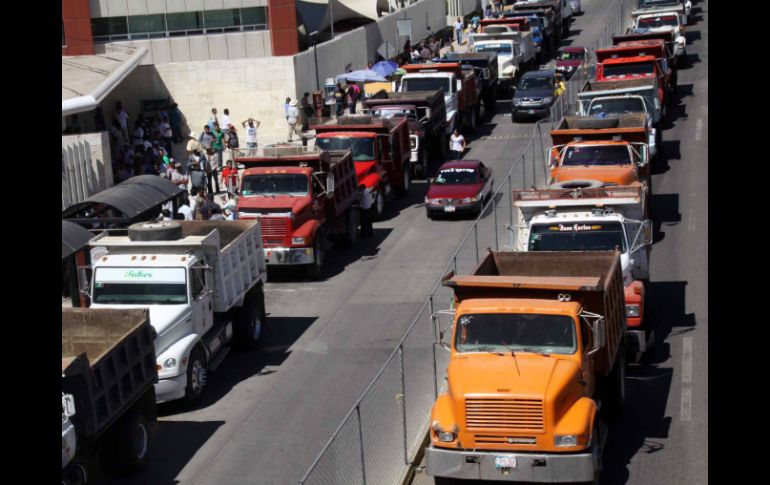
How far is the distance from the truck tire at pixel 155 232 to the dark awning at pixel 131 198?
6.39 m

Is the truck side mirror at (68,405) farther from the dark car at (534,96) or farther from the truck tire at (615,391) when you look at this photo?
the dark car at (534,96)

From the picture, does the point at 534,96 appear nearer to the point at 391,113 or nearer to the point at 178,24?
the point at 391,113

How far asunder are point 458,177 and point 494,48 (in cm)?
2044

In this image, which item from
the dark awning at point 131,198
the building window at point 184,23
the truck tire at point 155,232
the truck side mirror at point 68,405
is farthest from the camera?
Result: the building window at point 184,23

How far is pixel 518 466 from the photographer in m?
13.2

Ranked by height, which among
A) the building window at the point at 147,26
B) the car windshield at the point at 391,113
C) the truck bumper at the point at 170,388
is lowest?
the truck bumper at the point at 170,388

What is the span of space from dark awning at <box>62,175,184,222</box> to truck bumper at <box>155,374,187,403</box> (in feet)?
28.5

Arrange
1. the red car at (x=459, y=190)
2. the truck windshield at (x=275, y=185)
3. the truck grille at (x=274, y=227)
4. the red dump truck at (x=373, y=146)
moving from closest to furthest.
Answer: the truck grille at (x=274, y=227), the truck windshield at (x=275, y=185), the red car at (x=459, y=190), the red dump truck at (x=373, y=146)

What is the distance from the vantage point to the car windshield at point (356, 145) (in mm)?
31922

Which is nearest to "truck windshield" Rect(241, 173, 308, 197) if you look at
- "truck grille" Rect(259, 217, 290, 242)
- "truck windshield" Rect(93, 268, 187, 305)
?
"truck grille" Rect(259, 217, 290, 242)

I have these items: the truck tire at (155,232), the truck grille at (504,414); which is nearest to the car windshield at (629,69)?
the truck tire at (155,232)

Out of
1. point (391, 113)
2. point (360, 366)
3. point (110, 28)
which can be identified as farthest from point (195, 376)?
point (110, 28)
